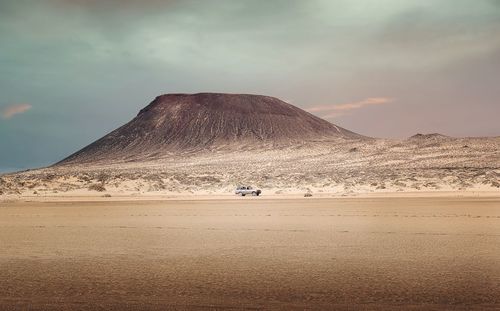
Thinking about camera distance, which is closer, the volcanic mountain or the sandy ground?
the sandy ground

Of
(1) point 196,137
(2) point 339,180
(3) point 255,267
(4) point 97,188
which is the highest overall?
(1) point 196,137

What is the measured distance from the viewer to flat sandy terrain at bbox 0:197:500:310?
6.37m

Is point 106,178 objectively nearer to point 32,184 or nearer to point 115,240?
point 32,184

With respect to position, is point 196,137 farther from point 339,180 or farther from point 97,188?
point 97,188

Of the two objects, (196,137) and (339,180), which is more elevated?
(196,137)

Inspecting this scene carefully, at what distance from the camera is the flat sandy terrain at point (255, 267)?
6367 millimetres

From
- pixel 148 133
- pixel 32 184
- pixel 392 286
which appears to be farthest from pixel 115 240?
pixel 148 133

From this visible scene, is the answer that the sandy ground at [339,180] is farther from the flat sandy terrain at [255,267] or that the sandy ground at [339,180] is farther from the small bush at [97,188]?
the flat sandy terrain at [255,267]

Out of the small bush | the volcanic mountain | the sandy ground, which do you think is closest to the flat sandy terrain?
the sandy ground

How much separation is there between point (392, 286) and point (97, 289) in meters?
4.01

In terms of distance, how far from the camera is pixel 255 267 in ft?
28.7

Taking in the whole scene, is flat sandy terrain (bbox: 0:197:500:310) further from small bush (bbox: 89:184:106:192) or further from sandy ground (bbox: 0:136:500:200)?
small bush (bbox: 89:184:106:192)

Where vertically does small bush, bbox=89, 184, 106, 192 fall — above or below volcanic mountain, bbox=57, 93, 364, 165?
below

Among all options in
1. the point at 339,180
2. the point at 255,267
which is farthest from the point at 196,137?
the point at 255,267
